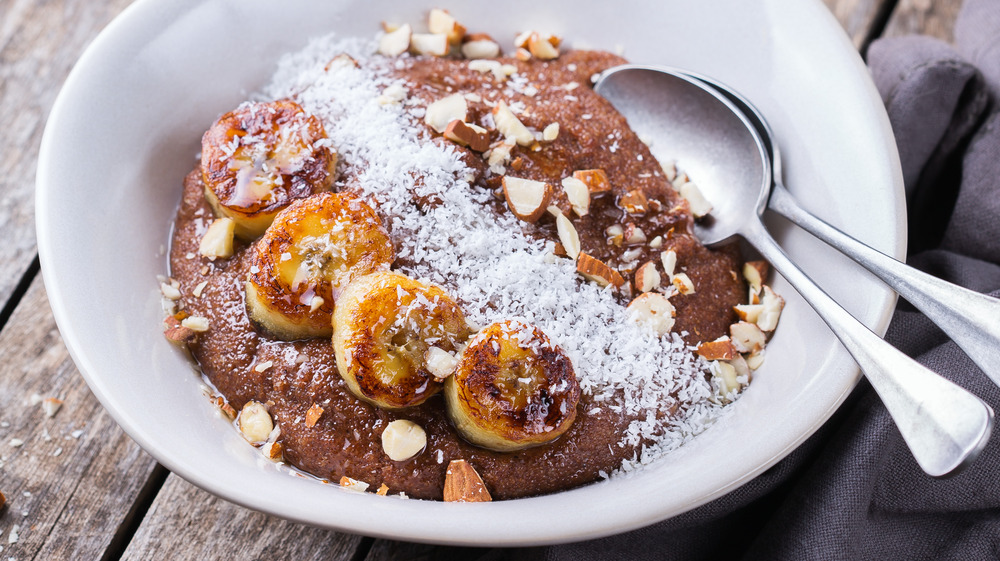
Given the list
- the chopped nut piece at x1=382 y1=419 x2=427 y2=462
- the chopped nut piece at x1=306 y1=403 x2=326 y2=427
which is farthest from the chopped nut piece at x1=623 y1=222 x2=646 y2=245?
the chopped nut piece at x1=306 y1=403 x2=326 y2=427

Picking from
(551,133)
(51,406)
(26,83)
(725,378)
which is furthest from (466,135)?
(26,83)

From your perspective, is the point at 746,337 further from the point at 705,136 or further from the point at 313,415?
the point at 313,415

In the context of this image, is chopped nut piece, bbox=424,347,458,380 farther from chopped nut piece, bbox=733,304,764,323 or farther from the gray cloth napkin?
chopped nut piece, bbox=733,304,764,323

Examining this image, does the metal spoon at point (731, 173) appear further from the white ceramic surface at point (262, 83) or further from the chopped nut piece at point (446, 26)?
the chopped nut piece at point (446, 26)

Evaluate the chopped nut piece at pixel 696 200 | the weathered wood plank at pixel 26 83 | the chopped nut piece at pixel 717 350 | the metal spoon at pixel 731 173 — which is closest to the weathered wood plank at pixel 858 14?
the metal spoon at pixel 731 173

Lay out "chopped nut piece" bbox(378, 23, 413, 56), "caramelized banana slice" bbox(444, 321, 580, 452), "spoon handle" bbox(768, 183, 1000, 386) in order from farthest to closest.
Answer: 1. "chopped nut piece" bbox(378, 23, 413, 56)
2. "caramelized banana slice" bbox(444, 321, 580, 452)
3. "spoon handle" bbox(768, 183, 1000, 386)

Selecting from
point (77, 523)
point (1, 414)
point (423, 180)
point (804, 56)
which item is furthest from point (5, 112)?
point (804, 56)

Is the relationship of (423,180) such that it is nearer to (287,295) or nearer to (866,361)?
(287,295)
